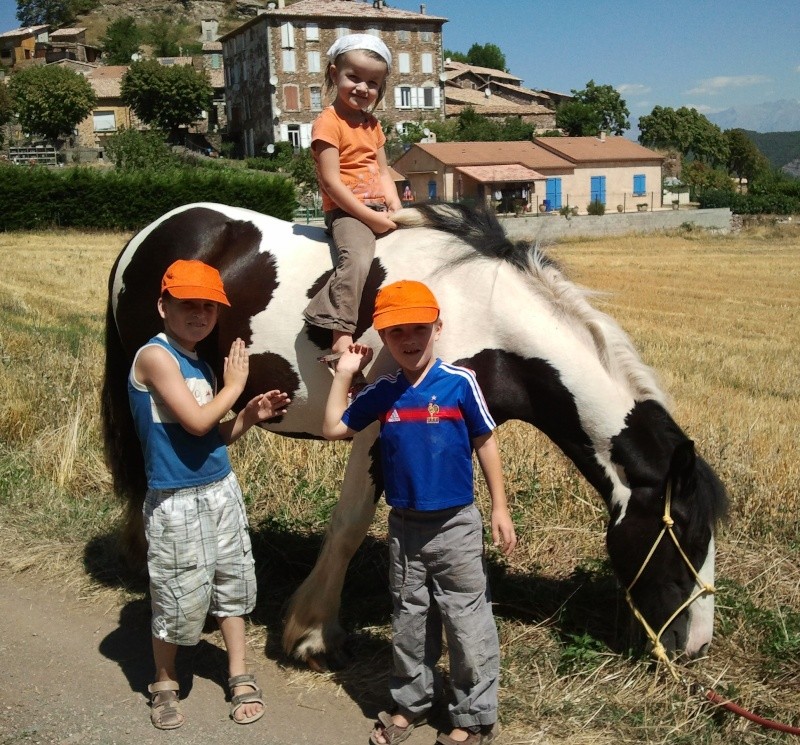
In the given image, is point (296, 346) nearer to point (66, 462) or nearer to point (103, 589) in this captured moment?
point (103, 589)

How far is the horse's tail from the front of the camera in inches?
183

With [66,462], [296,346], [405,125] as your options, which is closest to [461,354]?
[296,346]

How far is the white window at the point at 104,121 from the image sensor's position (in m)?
79.8

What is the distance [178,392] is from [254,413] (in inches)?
15.0

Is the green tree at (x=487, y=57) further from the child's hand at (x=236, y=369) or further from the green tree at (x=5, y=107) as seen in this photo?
the child's hand at (x=236, y=369)

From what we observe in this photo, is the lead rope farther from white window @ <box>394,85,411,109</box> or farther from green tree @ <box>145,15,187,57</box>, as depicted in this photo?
green tree @ <box>145,15,187,57</box>

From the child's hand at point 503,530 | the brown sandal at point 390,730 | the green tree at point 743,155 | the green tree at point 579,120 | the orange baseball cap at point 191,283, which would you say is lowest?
the brown sandal at point 390,730

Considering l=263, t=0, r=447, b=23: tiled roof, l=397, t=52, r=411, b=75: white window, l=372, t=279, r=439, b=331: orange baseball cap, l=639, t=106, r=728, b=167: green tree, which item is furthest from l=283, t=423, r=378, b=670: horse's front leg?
l=639, t=106, r=728, b=167: green tree

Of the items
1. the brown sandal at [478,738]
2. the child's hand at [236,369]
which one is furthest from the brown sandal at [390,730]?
A: the child's hand at [236,369]

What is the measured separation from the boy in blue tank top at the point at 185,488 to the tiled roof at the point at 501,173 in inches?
1855

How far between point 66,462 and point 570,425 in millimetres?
3579

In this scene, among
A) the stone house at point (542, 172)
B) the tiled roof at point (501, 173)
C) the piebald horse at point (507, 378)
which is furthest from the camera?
the stone house at point (542, 172)

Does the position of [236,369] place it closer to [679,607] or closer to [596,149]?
[679,607]

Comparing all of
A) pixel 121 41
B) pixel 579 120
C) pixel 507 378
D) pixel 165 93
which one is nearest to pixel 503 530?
pixel 507 378
